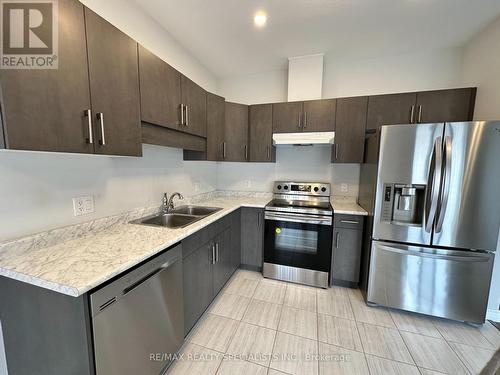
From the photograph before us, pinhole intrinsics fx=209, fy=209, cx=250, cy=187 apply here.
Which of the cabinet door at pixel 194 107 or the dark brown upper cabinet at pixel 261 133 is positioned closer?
the cabinet door at pixel 194 107

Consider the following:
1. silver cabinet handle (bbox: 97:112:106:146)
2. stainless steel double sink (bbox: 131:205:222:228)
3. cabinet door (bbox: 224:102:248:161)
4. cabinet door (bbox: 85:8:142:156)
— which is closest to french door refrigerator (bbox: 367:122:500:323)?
cabinet door (bbox: 224:102:248:161)

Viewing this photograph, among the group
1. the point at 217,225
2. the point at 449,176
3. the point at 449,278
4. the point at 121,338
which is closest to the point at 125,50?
the point at 217,225

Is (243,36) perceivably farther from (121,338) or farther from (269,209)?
(121,338)

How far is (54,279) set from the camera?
0.87m

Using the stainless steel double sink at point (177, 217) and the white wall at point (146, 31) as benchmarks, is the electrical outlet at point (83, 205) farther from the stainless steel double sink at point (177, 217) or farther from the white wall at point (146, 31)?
the white wall at point (146, 31)

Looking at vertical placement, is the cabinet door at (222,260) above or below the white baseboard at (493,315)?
above

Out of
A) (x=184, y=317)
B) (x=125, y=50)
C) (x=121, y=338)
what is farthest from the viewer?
(x=184, y=317)

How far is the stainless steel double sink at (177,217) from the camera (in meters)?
1.90

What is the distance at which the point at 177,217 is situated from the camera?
2.13m

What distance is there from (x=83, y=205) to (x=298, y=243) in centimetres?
206

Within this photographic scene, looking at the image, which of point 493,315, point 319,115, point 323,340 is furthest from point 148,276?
point 493,315

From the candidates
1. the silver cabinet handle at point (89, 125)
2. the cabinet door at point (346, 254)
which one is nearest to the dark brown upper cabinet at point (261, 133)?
the cabinet door at point (346, 254)

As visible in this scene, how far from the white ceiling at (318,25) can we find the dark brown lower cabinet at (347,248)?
190 centimetres

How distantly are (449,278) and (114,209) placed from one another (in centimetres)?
294
